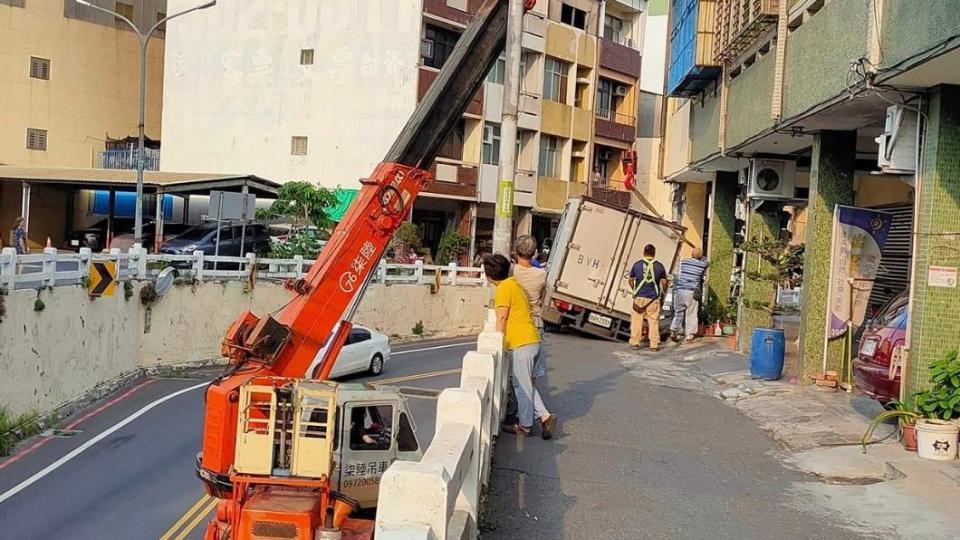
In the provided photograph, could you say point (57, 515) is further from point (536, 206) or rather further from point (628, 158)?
point (628, 158)

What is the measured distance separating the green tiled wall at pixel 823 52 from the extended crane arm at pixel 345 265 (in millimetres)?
3867

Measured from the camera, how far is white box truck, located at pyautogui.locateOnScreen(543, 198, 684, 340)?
21.1m

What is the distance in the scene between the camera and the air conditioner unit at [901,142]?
32.3 ft

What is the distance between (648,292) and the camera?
61.1ft

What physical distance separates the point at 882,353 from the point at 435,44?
91.6ft

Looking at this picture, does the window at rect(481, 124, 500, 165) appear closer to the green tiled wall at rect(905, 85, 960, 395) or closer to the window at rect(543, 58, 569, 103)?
the window at rect(543, 58, 569, 103)

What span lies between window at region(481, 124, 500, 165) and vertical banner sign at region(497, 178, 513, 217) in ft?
79.4

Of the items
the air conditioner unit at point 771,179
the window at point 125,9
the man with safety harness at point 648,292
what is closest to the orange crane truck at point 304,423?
the air conditioner unit at point 771,179

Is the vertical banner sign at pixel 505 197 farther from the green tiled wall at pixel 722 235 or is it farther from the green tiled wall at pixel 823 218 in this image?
the green tiled wall at pixel 722 235

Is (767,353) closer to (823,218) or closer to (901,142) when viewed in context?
(823,218)

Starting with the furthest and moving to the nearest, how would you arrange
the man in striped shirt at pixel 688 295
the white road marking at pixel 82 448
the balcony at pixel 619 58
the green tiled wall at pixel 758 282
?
the balcony at pixel 619 58 < the man in striped shirt at pixel 688 295 < the green tiled wall at pixel 758 282 < the white road marking at pixel 82 448

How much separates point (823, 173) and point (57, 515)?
10743mm

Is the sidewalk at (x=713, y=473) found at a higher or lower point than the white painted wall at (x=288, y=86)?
lower

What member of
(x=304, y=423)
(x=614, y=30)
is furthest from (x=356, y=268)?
(x=614, y=30)
